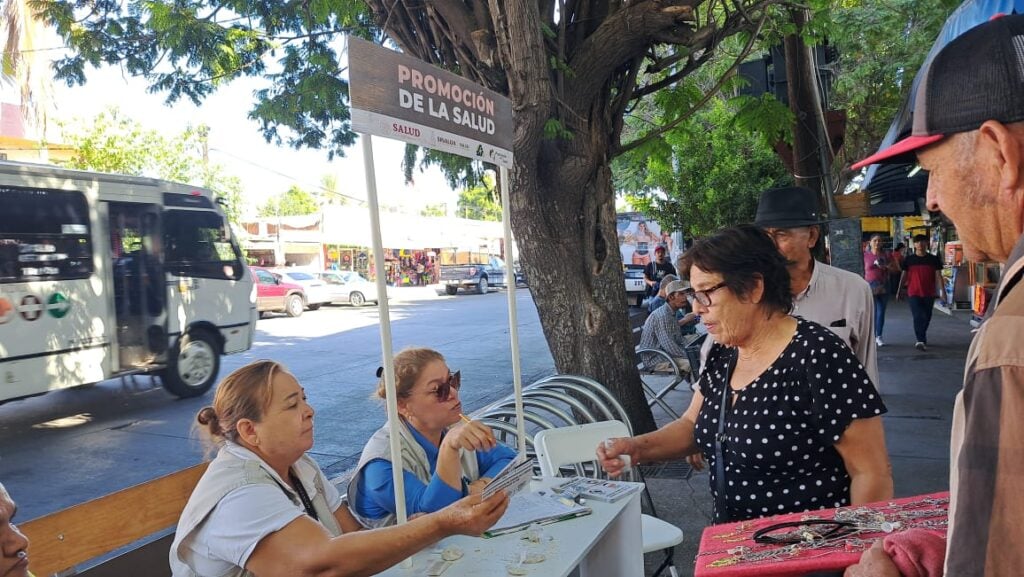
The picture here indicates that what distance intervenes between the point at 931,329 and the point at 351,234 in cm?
2205

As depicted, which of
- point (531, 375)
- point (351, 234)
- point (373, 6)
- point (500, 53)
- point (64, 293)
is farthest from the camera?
point (351, 234)

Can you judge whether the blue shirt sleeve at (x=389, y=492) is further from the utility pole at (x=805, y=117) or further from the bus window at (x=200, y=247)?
the bus window at (x=200, y=247)

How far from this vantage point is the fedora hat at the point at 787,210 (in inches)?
149

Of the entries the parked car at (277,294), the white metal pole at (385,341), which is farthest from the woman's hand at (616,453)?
the parked car at (277,294)

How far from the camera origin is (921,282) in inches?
421

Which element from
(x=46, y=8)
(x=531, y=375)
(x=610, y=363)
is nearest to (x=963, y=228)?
(x=610, y=363)

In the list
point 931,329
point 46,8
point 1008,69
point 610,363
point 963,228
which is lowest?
point 931,329

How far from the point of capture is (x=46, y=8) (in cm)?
613

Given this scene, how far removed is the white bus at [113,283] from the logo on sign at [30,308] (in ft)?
0.05

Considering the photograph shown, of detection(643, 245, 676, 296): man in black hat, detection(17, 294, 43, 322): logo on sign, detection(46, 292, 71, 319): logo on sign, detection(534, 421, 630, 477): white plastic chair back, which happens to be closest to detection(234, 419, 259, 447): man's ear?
detection(534, 421, 630, 477): white plastic chair back

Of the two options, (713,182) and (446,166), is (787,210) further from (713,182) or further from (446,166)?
(713,182)

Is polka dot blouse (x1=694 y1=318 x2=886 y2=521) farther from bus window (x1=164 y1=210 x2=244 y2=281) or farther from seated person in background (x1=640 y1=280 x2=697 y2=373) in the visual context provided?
bus window (x1=164 y1=210 x2=244 y2=281)

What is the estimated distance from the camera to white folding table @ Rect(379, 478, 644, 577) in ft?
7.13

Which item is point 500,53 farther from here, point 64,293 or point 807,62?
point 64,293
